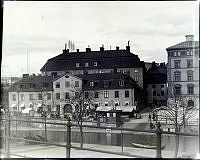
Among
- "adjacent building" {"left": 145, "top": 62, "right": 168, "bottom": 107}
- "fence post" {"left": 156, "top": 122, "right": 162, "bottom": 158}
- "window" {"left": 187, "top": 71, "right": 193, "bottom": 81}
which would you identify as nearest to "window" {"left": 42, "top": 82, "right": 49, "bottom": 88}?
"adjacent building" {"left": 145, "top": 62, "right": 168, "bottom": 107}

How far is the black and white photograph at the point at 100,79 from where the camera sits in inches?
70.4

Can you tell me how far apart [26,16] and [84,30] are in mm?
382

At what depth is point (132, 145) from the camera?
191 centimetres

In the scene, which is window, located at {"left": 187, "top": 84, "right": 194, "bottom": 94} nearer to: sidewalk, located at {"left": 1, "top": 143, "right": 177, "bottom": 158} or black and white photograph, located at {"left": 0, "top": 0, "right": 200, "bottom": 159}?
black and white photograph, located at {"left": 0, "top": 0, "right": 200, "bottom": 159}

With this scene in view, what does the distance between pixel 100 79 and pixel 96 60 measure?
0.38 ft

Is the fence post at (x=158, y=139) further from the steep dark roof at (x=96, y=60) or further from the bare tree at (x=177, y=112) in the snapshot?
the steep dark roof at (x=96, y=60)

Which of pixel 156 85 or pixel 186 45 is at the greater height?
pixel 186 45

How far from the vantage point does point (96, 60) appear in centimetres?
192

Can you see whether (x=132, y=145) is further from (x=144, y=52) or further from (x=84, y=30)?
(x=84, y=30)

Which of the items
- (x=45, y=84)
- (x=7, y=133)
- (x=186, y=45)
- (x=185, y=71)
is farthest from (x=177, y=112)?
(x=7, y=133)

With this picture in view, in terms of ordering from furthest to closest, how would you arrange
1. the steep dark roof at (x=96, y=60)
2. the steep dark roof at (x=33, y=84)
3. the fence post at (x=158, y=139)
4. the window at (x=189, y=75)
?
the steep dark roof at (x=33, y=84) < the steep dark roof at (x=96, y=60) < the window at (x=189, y=75) < the fence post at (x=158, y=139)

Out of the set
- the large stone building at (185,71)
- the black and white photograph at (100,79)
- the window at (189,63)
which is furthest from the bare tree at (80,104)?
the window at (189,63)

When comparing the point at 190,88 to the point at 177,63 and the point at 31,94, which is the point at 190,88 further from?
the point at 31,94

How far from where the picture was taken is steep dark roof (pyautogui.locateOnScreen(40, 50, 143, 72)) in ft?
6.21
